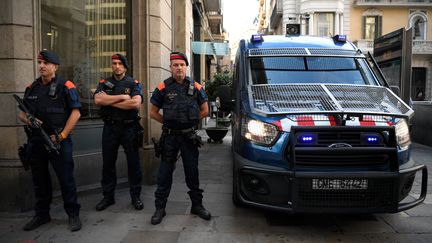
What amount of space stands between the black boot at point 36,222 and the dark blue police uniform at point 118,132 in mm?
842

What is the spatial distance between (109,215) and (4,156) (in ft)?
5.03

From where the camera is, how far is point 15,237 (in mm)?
4367

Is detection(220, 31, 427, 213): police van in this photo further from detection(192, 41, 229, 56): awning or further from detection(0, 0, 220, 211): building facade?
detection(192, 41, 229, 56): awning

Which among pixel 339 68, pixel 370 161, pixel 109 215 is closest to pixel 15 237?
pixel 109 215

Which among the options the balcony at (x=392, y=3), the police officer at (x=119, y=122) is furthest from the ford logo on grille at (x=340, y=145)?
the balcony at (x=392, y=3)

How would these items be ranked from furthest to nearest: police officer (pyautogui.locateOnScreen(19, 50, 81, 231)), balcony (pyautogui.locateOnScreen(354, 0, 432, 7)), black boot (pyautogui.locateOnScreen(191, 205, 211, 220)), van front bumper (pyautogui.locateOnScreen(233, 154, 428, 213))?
balcony (pyautogui.locateOnScreen(354, 0, 432, 7)) → black boot (pyautogui.locateOnScreen(191, 205, 211, 220)) → police officer (pyautogui.locateOnScreen(19, 50, 81, 231)) → van front bumper (pyautogui.locateOnScreen(233, 154, 428, 213))

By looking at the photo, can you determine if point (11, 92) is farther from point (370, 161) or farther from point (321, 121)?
point (370, 161)

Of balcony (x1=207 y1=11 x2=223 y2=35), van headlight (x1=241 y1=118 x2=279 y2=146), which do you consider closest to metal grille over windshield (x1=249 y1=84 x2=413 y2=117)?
van headlight (x1=241 y1=118 x2=279 y2=146)

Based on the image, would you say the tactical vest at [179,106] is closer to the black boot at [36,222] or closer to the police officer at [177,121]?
the police officer at [177,121]

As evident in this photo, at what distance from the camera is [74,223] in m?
4.60

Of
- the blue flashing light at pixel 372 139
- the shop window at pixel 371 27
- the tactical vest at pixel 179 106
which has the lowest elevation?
the blue flashing light at pixel 372 139

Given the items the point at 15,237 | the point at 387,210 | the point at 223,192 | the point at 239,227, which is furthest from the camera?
the point at 223,192

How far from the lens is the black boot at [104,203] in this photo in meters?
5.27

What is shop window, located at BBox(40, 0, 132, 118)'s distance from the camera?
6035 millimetres
